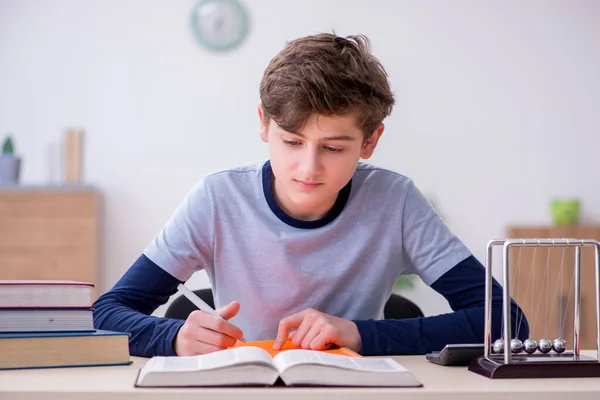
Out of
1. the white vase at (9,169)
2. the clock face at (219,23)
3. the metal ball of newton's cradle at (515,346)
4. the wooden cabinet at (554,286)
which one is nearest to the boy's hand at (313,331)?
the metal ball of newton's cradle at (515,346)

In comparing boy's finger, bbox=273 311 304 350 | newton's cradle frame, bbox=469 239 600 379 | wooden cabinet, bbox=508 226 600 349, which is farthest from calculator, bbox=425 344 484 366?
wooden cabinet, bbox=508 226 600 349

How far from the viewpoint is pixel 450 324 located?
1.51 metres

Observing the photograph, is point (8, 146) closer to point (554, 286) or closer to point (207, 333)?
point (554, 286)

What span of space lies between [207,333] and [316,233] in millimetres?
459

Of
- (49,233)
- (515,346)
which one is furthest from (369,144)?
(49,233)

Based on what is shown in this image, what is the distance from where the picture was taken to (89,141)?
183 inches

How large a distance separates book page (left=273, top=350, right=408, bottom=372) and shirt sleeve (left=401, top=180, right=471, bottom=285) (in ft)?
2.09

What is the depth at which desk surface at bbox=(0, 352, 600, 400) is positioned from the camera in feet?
2.99

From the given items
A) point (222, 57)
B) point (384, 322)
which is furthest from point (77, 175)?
point (384, 322)

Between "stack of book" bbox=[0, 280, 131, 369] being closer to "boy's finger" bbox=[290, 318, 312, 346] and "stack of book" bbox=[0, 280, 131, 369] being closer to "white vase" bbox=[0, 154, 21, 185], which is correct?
"boy's finger" bbox=[290, 318, 312, 346]

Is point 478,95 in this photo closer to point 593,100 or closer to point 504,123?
point 504,123

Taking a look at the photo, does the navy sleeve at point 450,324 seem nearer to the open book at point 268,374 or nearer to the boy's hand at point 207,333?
the boy's hand at point 207,333

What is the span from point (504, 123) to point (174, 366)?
4.08 m

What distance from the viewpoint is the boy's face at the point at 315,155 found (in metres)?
1.49
